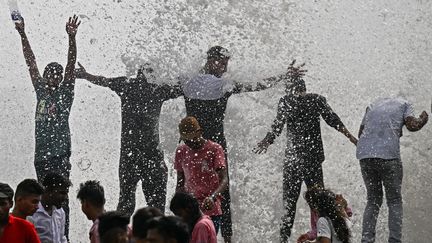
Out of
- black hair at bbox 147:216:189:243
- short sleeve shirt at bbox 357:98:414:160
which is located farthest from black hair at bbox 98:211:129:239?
short sleeve shirt at bbox 357:98:414:160

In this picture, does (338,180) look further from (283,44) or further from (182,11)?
(182,11)

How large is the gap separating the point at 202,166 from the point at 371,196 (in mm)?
1630

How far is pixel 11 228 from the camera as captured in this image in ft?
18.7

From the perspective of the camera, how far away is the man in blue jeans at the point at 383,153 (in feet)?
27.0

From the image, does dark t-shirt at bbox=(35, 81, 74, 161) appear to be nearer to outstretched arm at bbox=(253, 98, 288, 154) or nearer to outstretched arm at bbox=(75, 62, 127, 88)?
outstretched arm at bbox=(75, 62, 127, 88)

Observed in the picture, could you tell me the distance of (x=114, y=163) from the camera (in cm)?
1306

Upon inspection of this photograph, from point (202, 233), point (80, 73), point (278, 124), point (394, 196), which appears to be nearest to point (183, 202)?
point (202, 233)

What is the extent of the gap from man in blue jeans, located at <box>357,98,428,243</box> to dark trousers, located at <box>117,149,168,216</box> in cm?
202

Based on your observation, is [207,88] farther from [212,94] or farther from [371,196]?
[371,196]

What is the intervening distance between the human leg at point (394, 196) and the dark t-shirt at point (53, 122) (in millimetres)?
2912

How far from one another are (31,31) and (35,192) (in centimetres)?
833

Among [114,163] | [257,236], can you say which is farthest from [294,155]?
[114,163]

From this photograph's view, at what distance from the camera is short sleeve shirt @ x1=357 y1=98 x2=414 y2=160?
27.3 feet

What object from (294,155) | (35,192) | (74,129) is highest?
(74,129)
